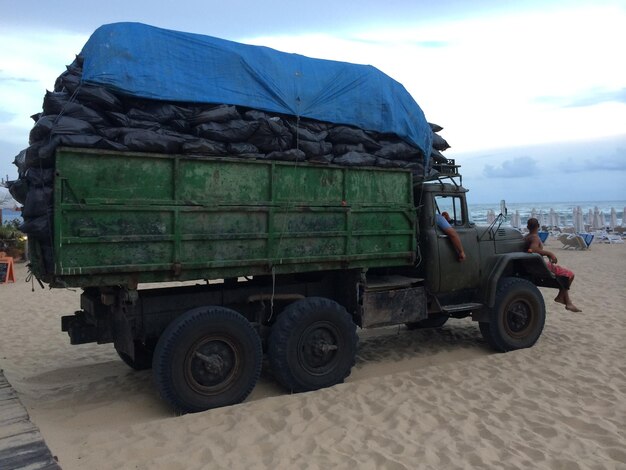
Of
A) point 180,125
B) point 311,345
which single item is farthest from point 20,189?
point 311,345

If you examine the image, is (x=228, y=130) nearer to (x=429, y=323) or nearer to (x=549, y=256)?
(x=429, y=323)

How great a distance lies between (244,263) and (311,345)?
118 centimetres

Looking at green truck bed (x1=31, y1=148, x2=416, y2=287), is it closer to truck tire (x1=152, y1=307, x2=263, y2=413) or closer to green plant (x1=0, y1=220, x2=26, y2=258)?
truck tire (x1=152, y1=307, x2=263, y2=413)

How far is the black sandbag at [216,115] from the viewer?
483cm

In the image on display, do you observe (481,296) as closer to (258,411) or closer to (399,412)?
(399,412)

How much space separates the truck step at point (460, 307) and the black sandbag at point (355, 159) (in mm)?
2164

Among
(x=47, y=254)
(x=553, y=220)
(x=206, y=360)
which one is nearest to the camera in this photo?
(x=47, y=254)

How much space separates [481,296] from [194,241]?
4013 mm

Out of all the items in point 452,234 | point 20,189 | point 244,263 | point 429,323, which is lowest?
point 429,323

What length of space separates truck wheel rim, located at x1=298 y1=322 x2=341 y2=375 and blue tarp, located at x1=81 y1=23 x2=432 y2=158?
7.65ft

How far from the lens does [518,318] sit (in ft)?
22.3

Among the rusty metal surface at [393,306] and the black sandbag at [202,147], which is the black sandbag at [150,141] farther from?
the rusty metal surface at [393,306]

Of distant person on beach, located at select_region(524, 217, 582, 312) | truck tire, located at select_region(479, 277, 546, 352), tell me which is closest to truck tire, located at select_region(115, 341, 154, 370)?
truck tire, located at select_region(479, 277, 546, 352)

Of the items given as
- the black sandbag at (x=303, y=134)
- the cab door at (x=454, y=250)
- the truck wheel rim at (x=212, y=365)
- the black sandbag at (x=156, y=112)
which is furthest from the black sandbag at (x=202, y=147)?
the cab door at (x=454, y=250)
